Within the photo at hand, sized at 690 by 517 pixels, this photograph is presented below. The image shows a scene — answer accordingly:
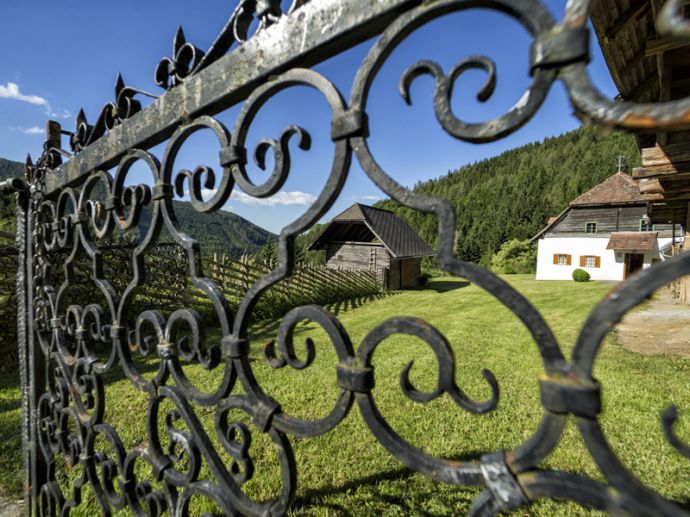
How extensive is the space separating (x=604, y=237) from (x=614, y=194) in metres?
2.89

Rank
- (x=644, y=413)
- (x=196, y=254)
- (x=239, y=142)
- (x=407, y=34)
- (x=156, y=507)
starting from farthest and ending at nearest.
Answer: (x=644, y=413), (x=156, y=507), (x=196, y=254), (x=239, y=142), (x=407, y=34)

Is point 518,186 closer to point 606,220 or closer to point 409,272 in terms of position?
point 606,220

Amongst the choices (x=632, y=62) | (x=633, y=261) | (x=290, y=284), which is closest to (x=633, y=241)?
(x=633, y=261)

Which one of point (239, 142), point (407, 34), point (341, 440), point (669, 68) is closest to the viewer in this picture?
point (407, 34)

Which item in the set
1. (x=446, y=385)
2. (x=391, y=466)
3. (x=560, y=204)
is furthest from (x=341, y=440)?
(x=560, y=204)

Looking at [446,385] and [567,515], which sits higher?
[446,385]

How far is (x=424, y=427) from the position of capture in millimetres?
3197

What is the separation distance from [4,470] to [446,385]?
12.1 feet

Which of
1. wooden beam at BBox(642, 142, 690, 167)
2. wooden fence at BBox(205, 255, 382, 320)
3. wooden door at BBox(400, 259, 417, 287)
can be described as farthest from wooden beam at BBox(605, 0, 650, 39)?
wooden door at BBox(400, 259, 417, 287)

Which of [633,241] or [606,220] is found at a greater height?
[606,220]

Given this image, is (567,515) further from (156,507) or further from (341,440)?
(156,507)

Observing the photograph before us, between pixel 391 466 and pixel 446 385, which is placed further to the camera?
pixel 391 466

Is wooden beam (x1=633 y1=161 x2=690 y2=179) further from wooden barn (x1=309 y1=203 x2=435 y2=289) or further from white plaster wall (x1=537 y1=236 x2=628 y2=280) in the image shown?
white plaster wall (x1=537 y1=236 x2=628 y2=280)

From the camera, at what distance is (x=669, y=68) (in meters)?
3.75
